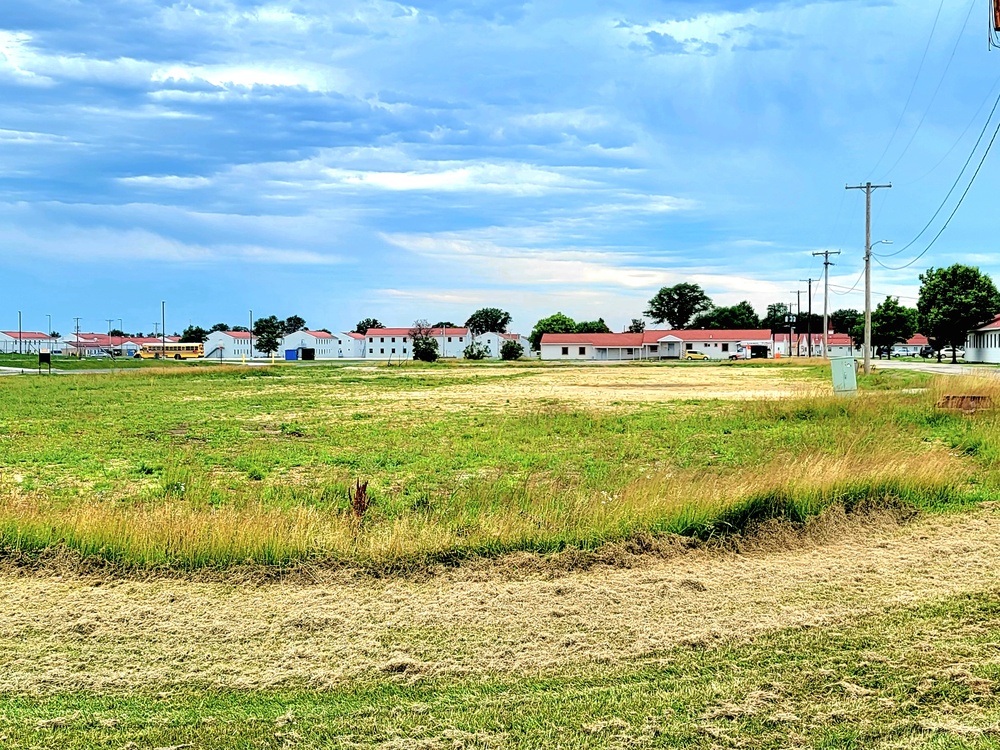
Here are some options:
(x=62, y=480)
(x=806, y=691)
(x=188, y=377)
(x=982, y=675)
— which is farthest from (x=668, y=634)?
(x=188, y=377)

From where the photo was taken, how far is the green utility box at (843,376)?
23.3 m

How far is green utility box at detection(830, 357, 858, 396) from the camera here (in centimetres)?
2334

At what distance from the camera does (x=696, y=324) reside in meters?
152

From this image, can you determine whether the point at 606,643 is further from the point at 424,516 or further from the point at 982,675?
the point at 424,516

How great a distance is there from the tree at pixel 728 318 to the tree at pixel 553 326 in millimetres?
21911

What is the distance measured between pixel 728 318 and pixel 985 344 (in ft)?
272

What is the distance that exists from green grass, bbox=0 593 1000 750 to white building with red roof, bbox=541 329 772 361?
118 meters

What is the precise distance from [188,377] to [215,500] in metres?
45.9

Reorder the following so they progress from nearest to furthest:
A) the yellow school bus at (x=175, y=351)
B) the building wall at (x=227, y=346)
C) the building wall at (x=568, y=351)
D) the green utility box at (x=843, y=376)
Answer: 1. the green utility box at (x=843, y=376)
2. the building wall at (x=568, y=351)
3. the building wall at (x=227, y=346)
4. the yellow school bus at (x=175, y=351)

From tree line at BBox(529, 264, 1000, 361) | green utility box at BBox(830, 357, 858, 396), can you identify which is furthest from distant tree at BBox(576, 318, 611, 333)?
green utility box at BBox(830, 357, 858, 396)

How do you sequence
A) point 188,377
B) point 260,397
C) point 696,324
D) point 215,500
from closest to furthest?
point 215,500 → point 260,397 → point 188,377 → point 696,324

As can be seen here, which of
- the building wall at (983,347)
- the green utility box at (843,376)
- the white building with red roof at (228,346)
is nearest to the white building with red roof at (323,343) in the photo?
the white building with red roof at (228,346)

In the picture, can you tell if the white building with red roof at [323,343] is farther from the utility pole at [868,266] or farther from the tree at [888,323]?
the utility pole at [868,266]

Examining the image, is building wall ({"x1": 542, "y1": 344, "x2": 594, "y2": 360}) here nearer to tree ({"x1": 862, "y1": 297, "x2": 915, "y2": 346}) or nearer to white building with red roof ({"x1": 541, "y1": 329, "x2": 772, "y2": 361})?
white building with red roof ({"x1": 541, "y1": 329, "x2": 772, "y2": 361})
